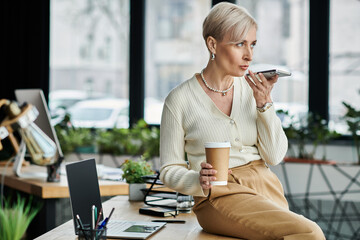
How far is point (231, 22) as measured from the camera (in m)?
1.99

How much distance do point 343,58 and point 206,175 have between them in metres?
4.30

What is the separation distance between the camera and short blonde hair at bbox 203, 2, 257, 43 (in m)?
1.98

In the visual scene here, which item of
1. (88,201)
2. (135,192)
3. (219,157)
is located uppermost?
(219,157)

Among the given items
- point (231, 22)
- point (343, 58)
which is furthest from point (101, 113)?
point (231, 22)

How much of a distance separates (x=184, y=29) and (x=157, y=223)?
14.6 feet

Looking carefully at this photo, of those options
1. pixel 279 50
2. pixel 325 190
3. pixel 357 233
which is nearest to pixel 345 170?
pixel 325 190

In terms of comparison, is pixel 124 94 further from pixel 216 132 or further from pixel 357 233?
pixel 216 132

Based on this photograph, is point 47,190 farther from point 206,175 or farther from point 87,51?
point 87,51

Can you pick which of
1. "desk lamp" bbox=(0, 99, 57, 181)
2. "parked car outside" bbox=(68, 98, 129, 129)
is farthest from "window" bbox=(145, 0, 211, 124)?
"desk lamp" bbox=(0, 99, 57, 181)

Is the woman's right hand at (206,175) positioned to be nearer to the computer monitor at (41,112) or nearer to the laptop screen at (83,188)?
the laptop screen at (83,188)

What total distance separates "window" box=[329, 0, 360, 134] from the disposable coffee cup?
4.13m

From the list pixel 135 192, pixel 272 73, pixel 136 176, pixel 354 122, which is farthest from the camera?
pixel 354 122

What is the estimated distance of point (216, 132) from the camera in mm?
2035

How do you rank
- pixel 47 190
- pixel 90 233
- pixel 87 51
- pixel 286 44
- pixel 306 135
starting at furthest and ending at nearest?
pixel 87 51 → pixel 286 44 → pixel 306 135 → pixel 47 190 → pixel 90 233
